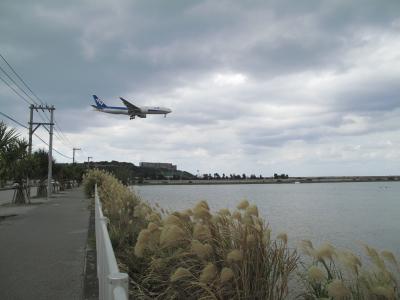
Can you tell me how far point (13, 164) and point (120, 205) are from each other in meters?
14.3

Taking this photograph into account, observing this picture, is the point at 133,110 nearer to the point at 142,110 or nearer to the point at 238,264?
the point at 142,110

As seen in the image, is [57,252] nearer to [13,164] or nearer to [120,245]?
[120,245]

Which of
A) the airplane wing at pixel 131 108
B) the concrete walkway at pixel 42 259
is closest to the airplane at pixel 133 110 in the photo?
the airplane wing at pixel 131 108

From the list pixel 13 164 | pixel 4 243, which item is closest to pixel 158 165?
pixel 13 164

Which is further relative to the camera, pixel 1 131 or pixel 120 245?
pixel 1 131

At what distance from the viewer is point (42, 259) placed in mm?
8273

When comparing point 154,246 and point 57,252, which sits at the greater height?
point 154,246

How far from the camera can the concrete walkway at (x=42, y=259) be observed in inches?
242

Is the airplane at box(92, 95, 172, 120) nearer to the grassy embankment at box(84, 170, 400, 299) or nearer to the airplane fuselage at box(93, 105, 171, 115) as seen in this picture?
the airplane fuselage at box(93, 105, 171, 115)

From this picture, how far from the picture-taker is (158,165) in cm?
15000

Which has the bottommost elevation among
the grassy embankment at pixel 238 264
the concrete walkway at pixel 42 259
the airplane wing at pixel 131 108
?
the concrete walkway at pixel 42 259

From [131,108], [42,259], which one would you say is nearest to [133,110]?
[131,108]

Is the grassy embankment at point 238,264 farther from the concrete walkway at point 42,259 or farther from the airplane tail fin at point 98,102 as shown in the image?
the airplane tail fin at point 98,102

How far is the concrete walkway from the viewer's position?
6148 millimetres
